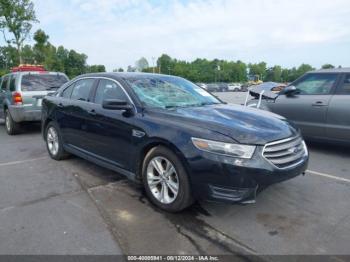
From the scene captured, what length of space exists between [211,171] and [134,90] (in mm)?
1631

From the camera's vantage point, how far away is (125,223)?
3.30 m

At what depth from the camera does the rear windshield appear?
8227 millimetres

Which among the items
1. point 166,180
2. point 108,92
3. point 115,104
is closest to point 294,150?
point 166,180

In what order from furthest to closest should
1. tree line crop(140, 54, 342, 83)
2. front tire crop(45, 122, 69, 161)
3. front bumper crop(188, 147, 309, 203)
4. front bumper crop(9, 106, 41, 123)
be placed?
tree line crop(140, 54, 342, 83)
front bumper crop(9, 106, 41, 123)
front tire crop(45, 122, 69, 161)
front bumper crop(188, 147, 309, 203)

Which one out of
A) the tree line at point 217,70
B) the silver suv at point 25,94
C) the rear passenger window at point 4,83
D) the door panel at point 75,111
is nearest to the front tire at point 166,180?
the door panel at point 75,111

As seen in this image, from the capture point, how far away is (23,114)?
26.4 ft

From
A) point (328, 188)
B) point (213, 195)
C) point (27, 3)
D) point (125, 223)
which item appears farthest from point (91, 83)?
point (27, 3)

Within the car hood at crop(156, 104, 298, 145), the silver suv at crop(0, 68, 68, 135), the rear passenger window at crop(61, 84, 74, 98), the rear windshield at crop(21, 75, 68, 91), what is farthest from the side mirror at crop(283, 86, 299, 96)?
the rear windshield at crop(21, 75, 68, 91)

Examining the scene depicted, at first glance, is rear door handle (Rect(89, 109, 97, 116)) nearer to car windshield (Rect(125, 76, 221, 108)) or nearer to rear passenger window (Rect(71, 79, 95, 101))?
rear passenger window (Rect(71, 79, 95, 101))

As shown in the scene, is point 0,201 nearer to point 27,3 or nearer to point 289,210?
point 289,210

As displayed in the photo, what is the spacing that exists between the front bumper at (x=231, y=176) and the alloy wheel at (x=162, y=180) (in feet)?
1.12

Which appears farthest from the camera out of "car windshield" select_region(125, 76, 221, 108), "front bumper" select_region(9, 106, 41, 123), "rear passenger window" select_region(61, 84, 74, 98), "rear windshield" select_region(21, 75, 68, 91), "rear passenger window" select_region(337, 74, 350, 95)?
"rear windshield" select_region(21, 75, 68, 91)

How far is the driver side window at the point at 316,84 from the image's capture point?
235 inches

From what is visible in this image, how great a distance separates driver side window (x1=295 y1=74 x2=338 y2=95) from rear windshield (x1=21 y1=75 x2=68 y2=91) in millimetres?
6280
